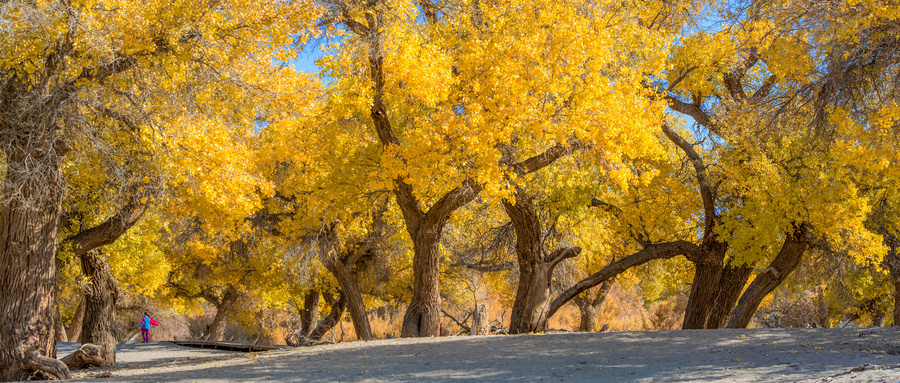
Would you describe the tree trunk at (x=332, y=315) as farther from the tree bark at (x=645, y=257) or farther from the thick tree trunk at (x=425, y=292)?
the tree bark at (x=645, y=257)

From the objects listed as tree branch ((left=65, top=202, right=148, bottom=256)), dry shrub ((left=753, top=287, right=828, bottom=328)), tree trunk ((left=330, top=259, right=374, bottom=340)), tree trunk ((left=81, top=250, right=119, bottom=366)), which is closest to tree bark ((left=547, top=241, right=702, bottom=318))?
tree trunk ((left=330, top=259, right=374, bottom=340))

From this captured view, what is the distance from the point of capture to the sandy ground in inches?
222

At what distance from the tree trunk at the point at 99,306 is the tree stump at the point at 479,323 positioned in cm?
774

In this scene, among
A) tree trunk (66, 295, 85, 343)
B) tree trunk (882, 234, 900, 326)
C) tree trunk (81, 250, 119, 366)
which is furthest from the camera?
tree trunk (66, 295, 85, 343)

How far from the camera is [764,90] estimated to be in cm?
1375

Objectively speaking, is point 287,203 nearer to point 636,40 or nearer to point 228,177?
point 228,177

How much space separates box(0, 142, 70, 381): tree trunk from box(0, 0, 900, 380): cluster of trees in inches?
1.1

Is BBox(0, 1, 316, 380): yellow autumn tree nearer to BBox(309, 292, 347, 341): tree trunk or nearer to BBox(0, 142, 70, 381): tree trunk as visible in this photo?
BBox(0, 142, 70, 381): tree trunk

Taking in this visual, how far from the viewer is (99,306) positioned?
12.2m

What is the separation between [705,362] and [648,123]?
4582 millimetres

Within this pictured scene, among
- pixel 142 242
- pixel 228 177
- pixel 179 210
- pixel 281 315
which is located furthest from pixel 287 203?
pixel 281 315

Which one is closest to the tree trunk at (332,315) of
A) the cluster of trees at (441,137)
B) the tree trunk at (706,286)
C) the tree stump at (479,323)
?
the cluster of trees at (441,137)

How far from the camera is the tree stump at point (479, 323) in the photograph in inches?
607

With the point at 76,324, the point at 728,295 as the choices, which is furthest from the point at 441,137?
the point at 76,324
